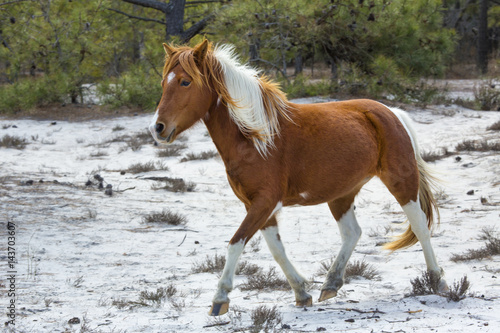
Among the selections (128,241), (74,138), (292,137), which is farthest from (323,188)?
(74,138)

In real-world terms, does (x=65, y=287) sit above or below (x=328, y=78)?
below

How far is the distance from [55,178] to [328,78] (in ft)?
26.6

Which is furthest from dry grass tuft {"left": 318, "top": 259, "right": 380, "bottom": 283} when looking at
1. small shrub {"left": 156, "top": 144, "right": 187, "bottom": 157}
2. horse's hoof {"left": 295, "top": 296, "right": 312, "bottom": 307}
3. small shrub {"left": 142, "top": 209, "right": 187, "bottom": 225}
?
small shrub {"left": 156, "top": 144, "right": 187, "bottom": 157}

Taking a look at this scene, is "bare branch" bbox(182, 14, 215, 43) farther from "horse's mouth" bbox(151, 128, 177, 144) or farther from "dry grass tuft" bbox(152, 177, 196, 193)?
"horse's mouth" bbox(151, 128, 177, 144)

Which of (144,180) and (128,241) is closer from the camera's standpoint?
(128,241)

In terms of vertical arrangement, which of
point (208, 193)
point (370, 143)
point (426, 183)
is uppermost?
point (370, 143)

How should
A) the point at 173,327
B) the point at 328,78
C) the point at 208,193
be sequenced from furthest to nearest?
the point at 328,78, the point at 208,193, the point at 173,327

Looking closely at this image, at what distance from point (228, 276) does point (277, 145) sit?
99 cm

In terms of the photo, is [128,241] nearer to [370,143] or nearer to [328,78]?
[370,143]

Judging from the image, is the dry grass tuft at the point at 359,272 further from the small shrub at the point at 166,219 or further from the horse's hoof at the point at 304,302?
the small shrub at the point at 166,219

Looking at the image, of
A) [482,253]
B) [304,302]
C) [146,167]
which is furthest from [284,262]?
[146,167]

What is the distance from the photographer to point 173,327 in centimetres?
355

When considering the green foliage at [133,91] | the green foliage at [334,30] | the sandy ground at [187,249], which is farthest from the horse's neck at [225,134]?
the green foliage at [133,91]

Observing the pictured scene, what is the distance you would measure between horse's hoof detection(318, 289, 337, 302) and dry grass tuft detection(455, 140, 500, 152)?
588cm
